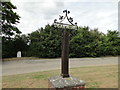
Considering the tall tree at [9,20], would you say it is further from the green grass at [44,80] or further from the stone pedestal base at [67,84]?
the stone pedestal base at [67,84]

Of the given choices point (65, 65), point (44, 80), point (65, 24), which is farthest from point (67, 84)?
point (44, 80)


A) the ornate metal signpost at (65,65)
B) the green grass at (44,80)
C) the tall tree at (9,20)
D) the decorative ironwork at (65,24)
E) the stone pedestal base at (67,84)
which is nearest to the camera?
the stone pedestal base at (67,84)

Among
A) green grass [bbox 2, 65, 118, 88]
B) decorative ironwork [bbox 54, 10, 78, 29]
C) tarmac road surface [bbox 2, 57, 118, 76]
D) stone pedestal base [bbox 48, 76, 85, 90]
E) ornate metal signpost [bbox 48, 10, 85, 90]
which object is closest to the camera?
stone pedestal base [bbox 48, 76, 85, 90]

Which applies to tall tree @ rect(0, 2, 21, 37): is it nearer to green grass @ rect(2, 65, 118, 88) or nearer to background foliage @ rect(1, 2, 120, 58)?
background foliage @ rect(1, 2, 120, 58)

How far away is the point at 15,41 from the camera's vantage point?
411 inches

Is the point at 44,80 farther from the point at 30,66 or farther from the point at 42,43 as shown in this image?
the point at 42,43

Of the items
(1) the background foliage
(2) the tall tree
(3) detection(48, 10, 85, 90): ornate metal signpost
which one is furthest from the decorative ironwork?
(2) the tall tree

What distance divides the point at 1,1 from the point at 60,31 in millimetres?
8203

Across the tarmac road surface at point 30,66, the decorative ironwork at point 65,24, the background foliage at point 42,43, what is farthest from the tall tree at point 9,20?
the decorative ironwork at point 65,24

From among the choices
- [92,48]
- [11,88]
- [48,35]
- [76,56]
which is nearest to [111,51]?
[92,48]

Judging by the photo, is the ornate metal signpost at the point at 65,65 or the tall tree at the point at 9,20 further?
the tall tree at the point at 9,20

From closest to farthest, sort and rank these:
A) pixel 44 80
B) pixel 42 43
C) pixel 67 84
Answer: pixel 67 84
pixel 44 80
pixel 42 43

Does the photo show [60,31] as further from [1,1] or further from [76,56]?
[76,56]

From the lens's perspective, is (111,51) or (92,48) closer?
(92,48)
